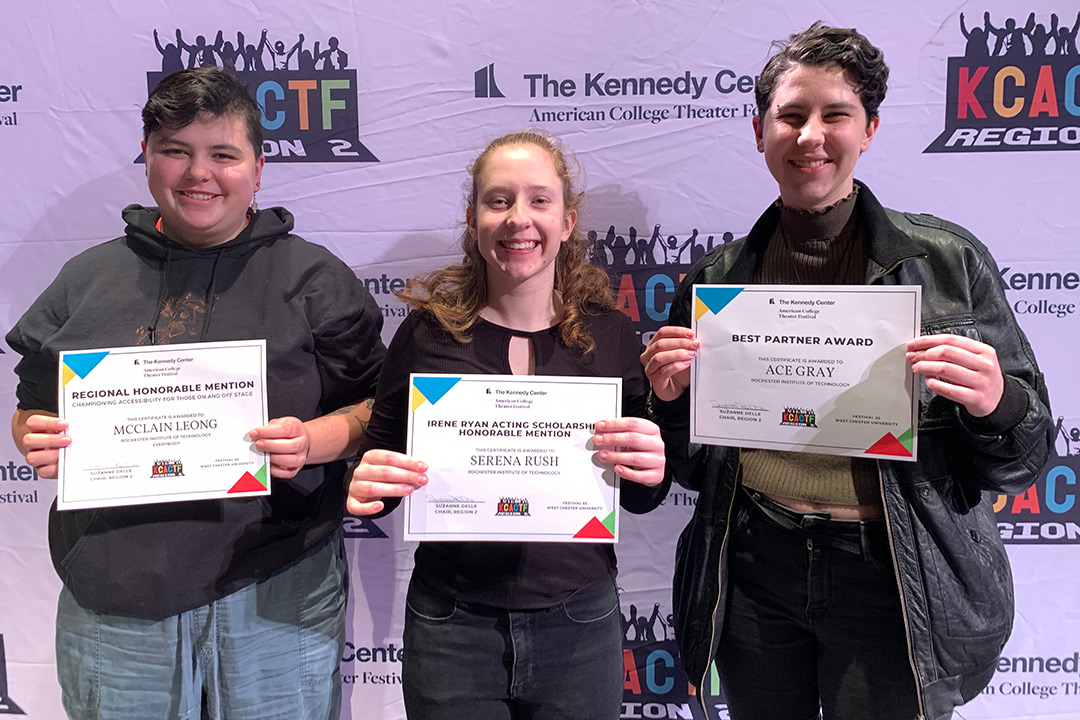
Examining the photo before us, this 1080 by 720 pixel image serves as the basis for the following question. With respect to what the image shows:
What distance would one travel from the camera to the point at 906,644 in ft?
4.42

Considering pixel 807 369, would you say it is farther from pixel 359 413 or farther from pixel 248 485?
pixel 248 485

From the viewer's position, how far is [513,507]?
1362mm

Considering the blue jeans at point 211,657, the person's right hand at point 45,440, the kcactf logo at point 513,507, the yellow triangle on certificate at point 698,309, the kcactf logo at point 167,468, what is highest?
the yellow triangle on certificate at point 698,309

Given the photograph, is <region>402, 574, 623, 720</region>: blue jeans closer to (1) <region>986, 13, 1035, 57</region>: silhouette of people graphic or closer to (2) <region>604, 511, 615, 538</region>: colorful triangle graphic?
Answer: (2) <region>604, 511, 615, 538</region>: colorful triangle graphic

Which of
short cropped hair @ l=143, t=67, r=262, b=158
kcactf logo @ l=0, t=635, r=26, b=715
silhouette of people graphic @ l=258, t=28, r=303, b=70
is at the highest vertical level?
silhouette of people graphic @ l=258, t=28, r=303, b=70

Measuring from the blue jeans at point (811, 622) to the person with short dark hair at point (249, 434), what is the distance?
933mm

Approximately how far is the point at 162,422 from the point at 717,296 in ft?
3.82

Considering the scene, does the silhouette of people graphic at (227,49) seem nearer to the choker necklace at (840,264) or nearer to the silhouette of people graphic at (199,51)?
the silhouette of people graphic at (199,51)

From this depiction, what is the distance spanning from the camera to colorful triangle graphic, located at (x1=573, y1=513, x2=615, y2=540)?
1.36 meters

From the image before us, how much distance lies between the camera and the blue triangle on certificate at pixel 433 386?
1.34m

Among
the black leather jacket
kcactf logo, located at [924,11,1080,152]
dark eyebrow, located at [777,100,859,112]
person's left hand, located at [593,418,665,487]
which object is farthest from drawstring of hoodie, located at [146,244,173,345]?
kcactf logo, located at [924,11,1080,152]

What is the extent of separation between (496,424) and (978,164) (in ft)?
5.48

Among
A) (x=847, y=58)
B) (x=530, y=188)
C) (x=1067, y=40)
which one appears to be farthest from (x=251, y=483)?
(x=1067, y=40)

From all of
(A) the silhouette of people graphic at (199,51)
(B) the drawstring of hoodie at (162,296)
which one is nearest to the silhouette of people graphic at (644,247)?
(B) the drawstring of hoodie at (162,296)
